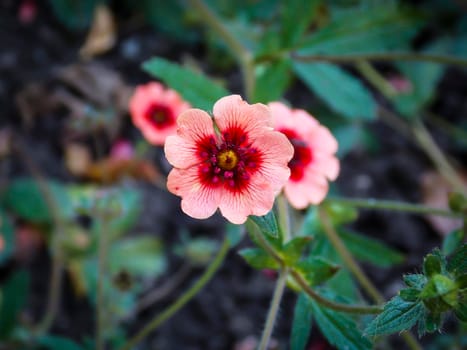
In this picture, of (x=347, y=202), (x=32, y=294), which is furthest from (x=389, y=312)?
(x=32, y=294)

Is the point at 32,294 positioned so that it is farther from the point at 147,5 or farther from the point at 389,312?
the point at 389,312

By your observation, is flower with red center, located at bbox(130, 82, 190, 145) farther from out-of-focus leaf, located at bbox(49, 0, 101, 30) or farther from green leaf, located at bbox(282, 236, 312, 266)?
green leaf, located at bbox(282, 236, 312, 266)

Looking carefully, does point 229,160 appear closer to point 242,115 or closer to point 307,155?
point 242,115

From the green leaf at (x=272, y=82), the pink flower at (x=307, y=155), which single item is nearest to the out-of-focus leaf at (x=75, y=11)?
the green leaf at (x=272, y=82)

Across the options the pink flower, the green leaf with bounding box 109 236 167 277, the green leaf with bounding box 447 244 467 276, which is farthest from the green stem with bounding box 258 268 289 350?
the green leaf with bounding box 109 236 167 277

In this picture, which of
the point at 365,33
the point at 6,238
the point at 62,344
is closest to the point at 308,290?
the point at 62,344
